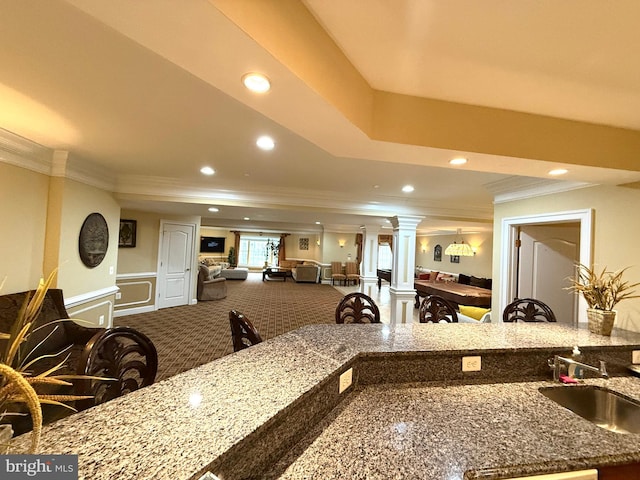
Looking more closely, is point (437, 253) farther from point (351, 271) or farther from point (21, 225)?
point (21, 225)

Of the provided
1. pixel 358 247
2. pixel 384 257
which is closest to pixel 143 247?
pixel 358 247

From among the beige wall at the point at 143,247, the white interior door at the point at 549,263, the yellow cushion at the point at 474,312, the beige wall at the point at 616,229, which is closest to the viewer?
the beige wall at the point at 616,229

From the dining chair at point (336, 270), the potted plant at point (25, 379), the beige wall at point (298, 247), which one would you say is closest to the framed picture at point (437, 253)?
the dining chair at point (336, 270)

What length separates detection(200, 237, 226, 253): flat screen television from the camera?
45.1 ft

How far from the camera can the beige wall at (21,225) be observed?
2.50 metres

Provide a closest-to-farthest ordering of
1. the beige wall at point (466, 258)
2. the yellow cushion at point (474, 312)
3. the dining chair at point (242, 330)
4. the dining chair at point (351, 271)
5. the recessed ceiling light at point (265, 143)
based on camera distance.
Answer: the dining chair at point (242, 330) → the recessed ceiling light at point (265, 143) → the yellow cushion at point (474, 312) → the beige wall at point (466, 258) → the dining chair at point (351, 271)

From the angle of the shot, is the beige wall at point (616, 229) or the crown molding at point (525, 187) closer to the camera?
the beige wall at point (616, 229)

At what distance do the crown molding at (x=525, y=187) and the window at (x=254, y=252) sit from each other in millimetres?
12348

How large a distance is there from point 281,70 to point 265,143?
1.47 m

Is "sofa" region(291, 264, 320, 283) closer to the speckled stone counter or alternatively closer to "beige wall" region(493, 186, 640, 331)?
"beige wall" region(493, 186, 640, 331)

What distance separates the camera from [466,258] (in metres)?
8.48

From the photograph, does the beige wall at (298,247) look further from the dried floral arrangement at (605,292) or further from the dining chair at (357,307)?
the dried floral arrangement at (605,292)

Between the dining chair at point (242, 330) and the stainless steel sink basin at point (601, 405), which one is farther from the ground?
the dining chair at point (242, 330)

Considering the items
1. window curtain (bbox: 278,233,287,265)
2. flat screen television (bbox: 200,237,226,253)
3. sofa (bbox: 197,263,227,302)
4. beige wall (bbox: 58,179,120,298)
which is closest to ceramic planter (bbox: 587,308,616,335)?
beige wall (bbox: 58,179,120,298)
